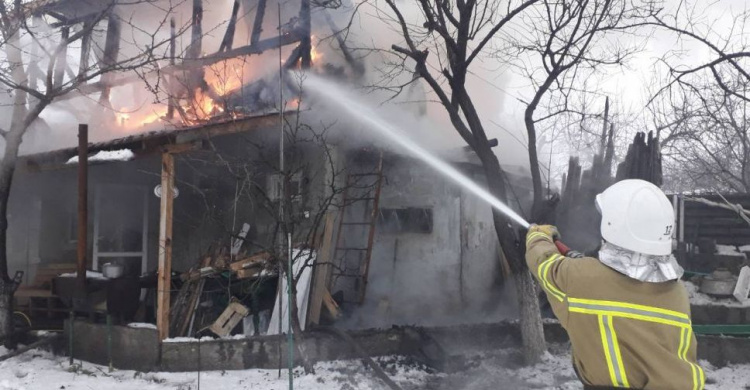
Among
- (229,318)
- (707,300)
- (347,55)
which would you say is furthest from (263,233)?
(707,300)

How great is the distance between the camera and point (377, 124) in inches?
390

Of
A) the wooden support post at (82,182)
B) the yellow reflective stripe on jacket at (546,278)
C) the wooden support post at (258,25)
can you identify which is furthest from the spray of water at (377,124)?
the yellow reflective stripe on jacket at (546,278)

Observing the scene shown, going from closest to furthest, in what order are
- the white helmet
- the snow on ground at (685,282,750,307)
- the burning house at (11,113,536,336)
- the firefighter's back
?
the firefighter's back, the white helmet, the snow on ground at (685,282,750,307), the burning house at (11,113,536,336)

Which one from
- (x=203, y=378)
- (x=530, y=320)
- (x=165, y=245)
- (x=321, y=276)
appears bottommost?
(x=203, y=378)

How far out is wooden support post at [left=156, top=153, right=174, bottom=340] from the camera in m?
7.17

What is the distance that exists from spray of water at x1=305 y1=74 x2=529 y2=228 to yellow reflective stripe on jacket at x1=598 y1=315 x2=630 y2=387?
693 cm

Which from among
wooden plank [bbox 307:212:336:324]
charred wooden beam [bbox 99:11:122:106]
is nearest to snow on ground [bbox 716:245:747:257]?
wooden plank [bbox 307:212:336:324]

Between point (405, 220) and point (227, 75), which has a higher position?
point (227, 75)

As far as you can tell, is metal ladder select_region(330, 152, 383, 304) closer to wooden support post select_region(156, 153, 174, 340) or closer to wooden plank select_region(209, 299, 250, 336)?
wooden plank select_region(209, 299, 250, 336)

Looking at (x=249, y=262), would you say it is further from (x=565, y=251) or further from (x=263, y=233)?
(x=565, y=251)

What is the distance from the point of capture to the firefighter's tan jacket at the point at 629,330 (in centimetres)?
241

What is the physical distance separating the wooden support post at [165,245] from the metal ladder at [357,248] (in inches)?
109

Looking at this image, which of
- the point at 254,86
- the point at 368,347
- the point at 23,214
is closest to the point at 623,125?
the point at 254,86

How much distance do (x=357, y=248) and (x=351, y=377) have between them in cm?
303
